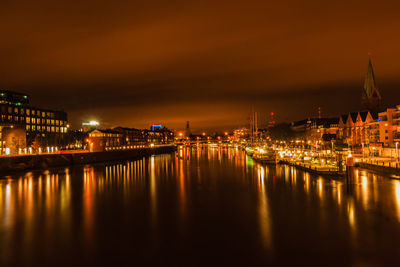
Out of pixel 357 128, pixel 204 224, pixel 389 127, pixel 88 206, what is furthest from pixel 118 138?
pixel 204 224

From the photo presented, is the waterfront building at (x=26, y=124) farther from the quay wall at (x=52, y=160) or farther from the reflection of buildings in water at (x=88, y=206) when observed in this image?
the reflection of buildings in water at (x=88, y=206)

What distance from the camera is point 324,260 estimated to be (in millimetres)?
12039

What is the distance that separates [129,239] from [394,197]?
18.8 m

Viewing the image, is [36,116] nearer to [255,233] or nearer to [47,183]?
[47,183]

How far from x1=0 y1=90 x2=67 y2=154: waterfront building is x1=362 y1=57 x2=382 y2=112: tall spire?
9578 centimetres

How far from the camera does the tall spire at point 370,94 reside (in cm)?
9750

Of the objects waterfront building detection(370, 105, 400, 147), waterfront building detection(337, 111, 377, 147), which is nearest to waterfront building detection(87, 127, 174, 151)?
waterfront building detection(370, 105, 400, 147)

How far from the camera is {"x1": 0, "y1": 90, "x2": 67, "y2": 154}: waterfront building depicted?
62406 mm

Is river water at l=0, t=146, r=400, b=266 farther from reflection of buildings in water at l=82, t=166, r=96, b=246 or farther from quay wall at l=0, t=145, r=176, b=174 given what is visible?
quay wall at l=0, t=145, r=176, b=174

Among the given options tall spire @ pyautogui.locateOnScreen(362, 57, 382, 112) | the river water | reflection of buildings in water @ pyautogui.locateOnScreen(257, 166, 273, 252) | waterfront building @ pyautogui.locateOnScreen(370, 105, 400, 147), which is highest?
tall spire @ pyautogui.locateOnScreen(362, 57, 382, 112)

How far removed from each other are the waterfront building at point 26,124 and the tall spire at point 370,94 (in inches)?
3771

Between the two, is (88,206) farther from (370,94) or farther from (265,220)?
(370,94)

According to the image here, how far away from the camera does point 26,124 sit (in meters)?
78.6

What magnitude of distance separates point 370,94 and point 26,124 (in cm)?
10288
